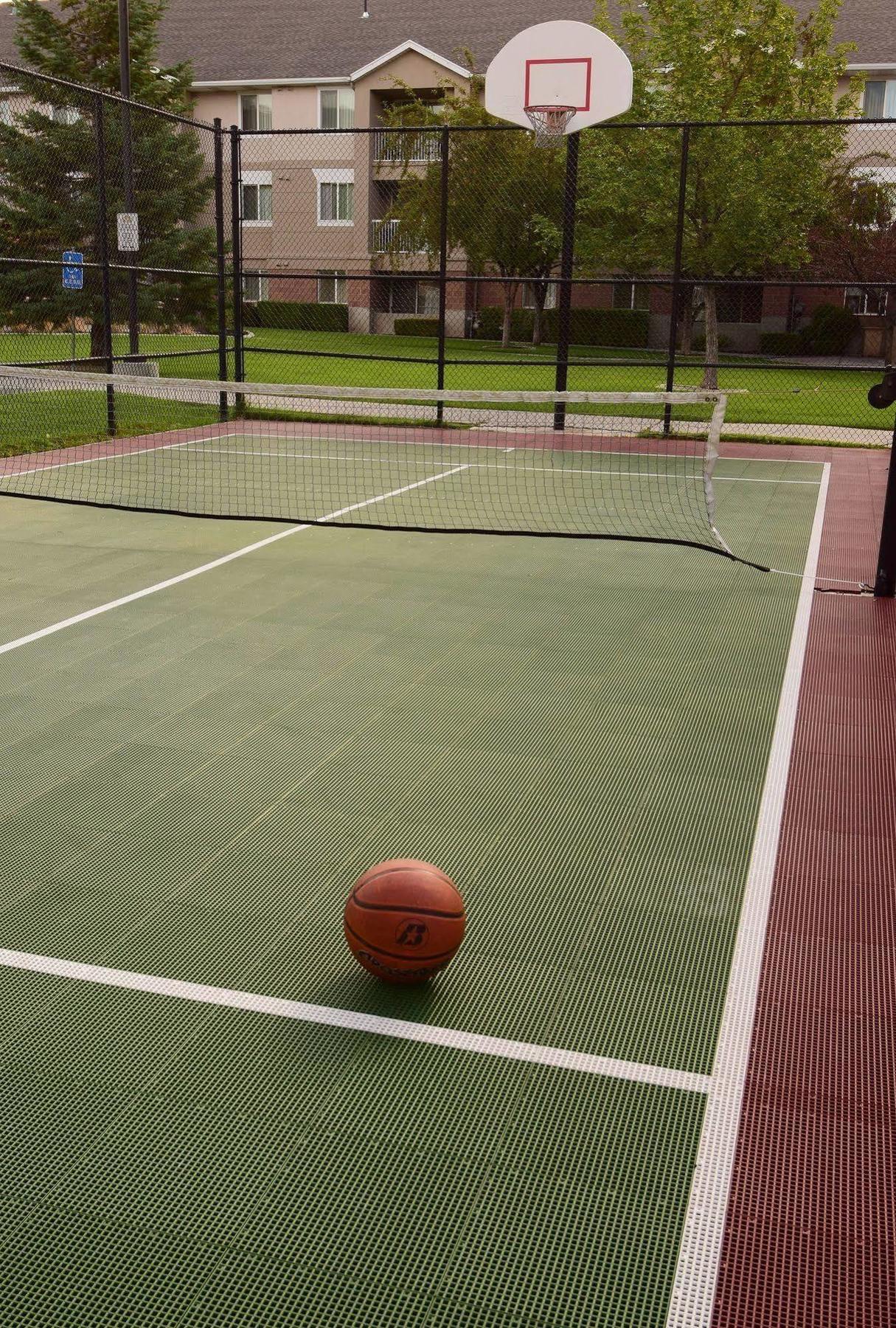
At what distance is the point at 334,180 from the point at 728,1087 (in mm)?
36211

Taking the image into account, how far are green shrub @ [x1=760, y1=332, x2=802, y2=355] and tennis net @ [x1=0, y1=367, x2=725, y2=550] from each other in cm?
1831

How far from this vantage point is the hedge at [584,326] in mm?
38281

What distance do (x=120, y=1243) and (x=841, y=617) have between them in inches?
235

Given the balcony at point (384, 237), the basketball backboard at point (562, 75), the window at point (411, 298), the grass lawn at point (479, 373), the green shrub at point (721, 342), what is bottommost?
the grass lawn at point (479, 373)

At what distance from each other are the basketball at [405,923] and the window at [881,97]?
4151cm

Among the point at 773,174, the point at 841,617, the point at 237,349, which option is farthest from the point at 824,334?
the point at 841,617

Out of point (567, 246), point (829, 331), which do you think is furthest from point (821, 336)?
point (567, 246)

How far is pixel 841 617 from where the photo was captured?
7531 millimetres

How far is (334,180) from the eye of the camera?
3594 centimetres

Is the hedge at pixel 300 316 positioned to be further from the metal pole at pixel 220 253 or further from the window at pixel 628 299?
the metal pole at pixel 220 253

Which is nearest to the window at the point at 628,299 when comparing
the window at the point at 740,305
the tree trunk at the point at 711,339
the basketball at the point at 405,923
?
the window at the point at 740,305

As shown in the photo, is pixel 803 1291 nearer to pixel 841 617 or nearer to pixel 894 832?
pixel 894 832

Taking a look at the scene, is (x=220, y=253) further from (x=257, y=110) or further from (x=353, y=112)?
(x=257, y=110)

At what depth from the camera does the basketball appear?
3.47m
